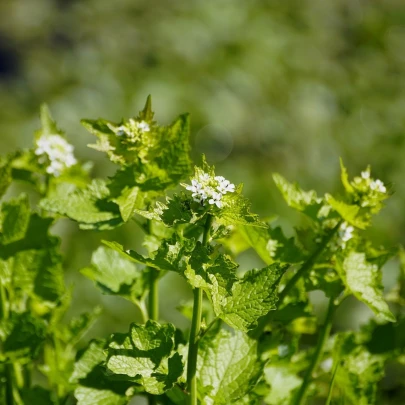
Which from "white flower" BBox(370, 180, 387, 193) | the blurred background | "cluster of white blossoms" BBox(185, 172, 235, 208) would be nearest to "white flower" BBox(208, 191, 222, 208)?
"cluster of white blossoms" BBox(185, 172, 235, 208)

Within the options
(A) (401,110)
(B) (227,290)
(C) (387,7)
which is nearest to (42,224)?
(B) (227,290)

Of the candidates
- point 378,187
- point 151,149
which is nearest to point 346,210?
point 378,187

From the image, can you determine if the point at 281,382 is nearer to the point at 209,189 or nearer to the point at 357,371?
the point at 357,371

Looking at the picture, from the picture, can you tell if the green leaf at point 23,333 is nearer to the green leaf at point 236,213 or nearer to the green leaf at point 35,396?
the green leaf at point 35,396

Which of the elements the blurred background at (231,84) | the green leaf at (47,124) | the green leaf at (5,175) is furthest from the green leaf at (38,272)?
the blurred background at (231,84)

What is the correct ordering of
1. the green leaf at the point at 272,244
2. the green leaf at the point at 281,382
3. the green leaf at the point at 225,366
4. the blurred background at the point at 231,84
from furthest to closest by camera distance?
1. the blurred background at the point at 231,84
2. the green leaf at the point at 281,382
3. the green leaf at the point at 272,244
4. the green leaf at the point at 225,366

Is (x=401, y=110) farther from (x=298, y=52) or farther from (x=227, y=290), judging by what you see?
(x=227, y=290)
